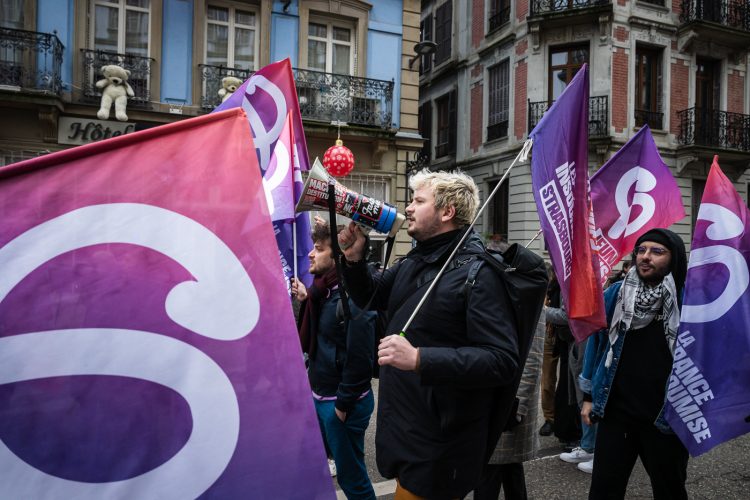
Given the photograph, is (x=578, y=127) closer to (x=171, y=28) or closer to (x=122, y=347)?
(x=122, y=347)

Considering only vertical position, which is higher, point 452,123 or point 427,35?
point 427,35

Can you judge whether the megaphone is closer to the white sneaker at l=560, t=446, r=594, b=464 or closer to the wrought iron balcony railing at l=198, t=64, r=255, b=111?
the white sneaker at l=560, t=446, r=594, b=464

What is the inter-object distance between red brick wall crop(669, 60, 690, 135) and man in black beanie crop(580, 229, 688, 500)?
16.6 meters

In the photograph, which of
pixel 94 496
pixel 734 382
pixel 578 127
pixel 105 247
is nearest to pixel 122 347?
pixel 105 247

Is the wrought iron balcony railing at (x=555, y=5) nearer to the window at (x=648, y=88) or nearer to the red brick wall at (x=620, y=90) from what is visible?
the red brick wall at (x=620, y=90)

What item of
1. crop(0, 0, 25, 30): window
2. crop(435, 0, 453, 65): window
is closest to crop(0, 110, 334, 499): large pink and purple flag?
crop(0, 0, 25, 30): window

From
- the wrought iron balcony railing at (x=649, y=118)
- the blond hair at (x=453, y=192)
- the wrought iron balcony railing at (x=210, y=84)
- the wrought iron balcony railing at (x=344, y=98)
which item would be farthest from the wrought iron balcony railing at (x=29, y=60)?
the wrought iron balcony railing at (x=649, y=118)

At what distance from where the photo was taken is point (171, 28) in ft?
40.7

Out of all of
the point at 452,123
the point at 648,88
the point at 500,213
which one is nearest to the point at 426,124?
the point at 452,123

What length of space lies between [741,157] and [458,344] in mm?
19377

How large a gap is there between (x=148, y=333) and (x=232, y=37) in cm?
1291

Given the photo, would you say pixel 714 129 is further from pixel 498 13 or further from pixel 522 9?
pixel 498 13

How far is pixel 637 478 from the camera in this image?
4.22 meters

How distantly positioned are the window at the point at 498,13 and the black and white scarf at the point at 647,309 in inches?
676
